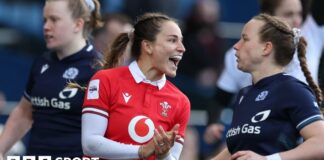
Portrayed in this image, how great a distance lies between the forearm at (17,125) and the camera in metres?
7.34

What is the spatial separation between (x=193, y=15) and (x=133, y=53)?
4.55 meters

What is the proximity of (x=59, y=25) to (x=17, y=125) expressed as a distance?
2.36 ft

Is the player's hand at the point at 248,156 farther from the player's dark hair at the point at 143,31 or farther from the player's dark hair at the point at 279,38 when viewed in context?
the player's dark hair at the point at 143,31

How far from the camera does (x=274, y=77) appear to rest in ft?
18.8

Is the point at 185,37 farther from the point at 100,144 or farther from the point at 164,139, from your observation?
the point at 164,139

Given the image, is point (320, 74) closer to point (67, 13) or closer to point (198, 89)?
point (67, 13)

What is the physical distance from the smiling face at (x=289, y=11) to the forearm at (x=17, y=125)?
1738 mm

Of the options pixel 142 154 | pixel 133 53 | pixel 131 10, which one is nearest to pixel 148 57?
pixel 133 53

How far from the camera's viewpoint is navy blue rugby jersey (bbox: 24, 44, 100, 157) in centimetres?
700

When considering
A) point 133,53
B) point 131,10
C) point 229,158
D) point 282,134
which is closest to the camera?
point 282,134

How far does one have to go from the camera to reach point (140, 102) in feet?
20.0

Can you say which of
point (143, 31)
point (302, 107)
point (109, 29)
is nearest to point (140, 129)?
point (143, 31)

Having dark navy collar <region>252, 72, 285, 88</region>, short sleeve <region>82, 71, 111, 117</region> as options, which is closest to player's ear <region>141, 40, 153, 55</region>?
short sleeve <region>82, 71, 111, 117</region>

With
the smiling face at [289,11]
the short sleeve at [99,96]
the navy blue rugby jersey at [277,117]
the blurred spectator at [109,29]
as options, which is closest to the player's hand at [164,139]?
the navy blue rugby jersey at [277,117]
